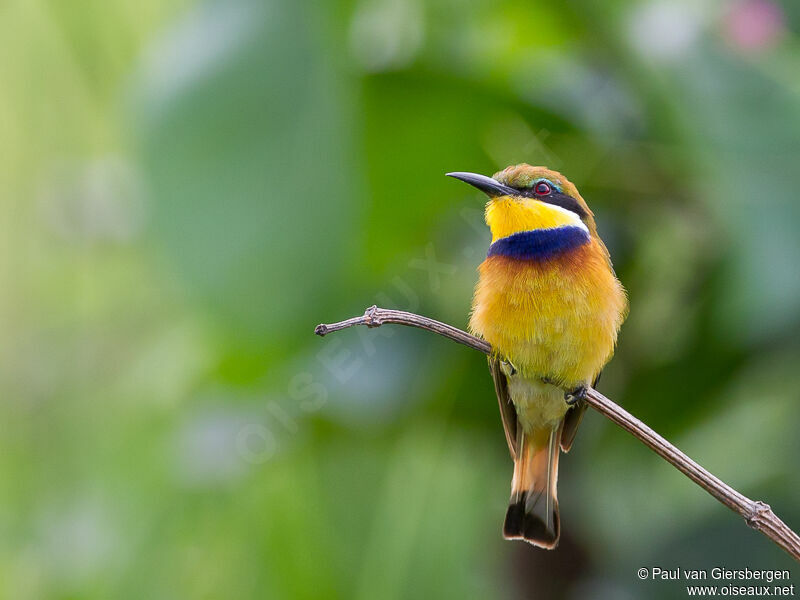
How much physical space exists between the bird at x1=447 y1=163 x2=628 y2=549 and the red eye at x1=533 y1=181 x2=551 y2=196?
1.3 inches

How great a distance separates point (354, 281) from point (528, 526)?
786 millimetres

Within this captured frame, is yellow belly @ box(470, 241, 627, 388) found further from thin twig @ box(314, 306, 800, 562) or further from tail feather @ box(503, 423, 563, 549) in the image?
thin twig @ box(314, 306, 800, 562)

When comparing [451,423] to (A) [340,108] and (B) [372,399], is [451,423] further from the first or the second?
(A) [340,108]

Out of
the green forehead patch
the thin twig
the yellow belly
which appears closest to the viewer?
the thin twig

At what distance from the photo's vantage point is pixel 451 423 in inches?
53.7

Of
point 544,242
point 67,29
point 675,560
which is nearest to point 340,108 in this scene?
point 67,29

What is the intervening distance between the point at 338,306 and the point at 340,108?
257 millimetres

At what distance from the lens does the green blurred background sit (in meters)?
1.11

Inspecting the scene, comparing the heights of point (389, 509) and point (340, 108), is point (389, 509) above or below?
below

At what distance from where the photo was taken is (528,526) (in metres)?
0.49

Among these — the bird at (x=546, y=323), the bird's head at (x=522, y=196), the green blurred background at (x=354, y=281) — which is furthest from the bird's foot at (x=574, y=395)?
the green blurred background at (x=354, y=281)

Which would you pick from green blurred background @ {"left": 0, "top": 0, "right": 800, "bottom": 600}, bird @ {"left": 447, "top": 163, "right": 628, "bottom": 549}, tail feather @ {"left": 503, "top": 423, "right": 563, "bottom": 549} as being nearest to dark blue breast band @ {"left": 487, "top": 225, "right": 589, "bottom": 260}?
bird @ {"left": 447, "top": 163, "right": 628, "bottom": 549}

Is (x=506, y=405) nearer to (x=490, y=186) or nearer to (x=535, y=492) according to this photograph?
(x=535, y=492)

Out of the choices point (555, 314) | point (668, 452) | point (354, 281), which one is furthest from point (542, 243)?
point (354, 281)
